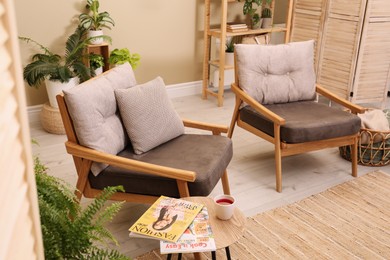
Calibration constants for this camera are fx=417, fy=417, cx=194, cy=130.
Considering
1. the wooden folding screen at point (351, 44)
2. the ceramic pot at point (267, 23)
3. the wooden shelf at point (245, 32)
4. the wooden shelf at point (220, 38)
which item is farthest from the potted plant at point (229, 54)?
the wooden folding screen at point (351, 44)

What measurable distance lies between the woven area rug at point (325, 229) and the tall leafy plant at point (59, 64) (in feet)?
6.35

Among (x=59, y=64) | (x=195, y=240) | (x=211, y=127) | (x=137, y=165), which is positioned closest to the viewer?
(x=195, y=240)

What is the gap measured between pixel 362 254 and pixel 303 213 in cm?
45

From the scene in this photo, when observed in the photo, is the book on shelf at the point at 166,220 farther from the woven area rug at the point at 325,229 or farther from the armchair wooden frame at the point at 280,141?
the armchair wooden frame at the point at 280,141

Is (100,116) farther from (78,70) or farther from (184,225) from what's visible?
Answer: (78,70)

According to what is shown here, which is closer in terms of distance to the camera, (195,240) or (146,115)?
(195,240)

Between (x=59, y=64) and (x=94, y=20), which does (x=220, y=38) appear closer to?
(x=94, y=20)

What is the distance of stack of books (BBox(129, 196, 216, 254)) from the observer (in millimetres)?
1600

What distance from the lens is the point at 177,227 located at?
1.70 m

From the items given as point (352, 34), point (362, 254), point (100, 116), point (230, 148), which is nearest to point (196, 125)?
point (230, 148)

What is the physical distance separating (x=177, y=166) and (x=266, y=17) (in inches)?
118

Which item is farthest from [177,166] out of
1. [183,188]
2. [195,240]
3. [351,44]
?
[351,44]

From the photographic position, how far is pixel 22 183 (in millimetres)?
764

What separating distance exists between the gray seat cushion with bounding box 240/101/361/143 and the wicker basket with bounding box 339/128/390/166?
0.74 feet
